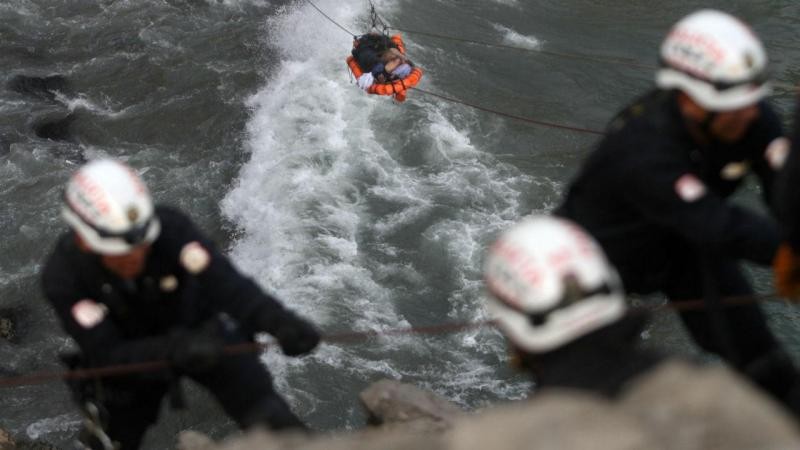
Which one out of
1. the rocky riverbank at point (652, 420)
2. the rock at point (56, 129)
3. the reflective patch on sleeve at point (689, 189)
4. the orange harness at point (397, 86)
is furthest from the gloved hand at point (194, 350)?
the rock at point (56, 129)

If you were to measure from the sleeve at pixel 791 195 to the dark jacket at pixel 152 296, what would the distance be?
199 centimetres

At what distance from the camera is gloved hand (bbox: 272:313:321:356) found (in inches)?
150

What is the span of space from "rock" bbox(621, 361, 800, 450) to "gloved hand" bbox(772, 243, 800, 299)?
1126 mm

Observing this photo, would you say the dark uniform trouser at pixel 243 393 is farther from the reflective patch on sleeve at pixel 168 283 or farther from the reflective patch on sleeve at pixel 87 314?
the reflective patch on sleeve at pixel 87 314

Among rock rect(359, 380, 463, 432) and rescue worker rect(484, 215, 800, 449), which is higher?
rescue worker rect(484, 215, 800, 449)

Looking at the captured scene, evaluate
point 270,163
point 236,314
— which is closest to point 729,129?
point 236,314

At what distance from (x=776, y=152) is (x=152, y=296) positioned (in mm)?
2610

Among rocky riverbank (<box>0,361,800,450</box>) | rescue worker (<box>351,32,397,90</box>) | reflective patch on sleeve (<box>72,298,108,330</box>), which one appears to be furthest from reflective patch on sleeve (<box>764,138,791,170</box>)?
rescue worker (<box>351,32,397,90</box>)

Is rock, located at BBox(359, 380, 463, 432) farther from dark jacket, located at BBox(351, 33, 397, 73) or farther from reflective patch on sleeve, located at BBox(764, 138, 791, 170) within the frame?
dark jacket, located at BBox(351, 33, 397, 73)

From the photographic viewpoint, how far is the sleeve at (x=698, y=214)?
3.50 m

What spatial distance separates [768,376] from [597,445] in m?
1.81

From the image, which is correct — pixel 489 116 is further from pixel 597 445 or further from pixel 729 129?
pixel 597 445

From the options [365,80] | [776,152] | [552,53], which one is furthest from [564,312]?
[552,53]

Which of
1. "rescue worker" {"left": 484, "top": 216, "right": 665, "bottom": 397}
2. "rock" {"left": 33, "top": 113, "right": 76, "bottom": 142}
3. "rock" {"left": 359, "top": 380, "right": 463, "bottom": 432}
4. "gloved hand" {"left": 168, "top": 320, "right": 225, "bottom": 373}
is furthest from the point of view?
"rock" {"left": 33, "top": 113, "right": 76, "bottom": 142}
